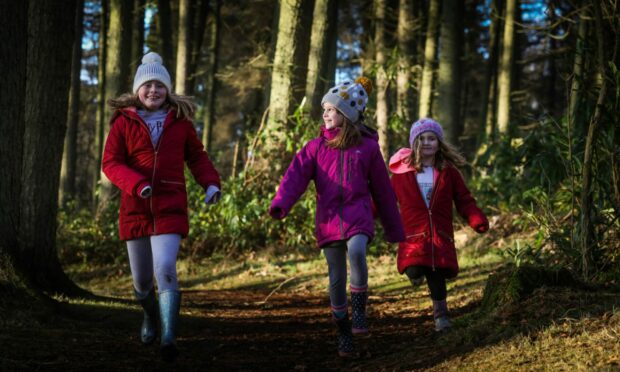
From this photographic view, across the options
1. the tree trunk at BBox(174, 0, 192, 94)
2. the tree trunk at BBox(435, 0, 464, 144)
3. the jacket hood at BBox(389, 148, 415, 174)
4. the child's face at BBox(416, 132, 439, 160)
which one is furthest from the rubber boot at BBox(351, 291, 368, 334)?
the tree trunk at BBox(174, 0, 192, 94)

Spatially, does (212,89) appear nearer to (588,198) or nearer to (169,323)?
(588,198)

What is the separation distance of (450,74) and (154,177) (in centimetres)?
1217

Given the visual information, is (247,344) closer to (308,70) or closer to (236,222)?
(236,222)

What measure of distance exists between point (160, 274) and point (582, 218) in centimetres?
333

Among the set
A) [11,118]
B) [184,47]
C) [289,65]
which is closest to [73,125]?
[184,47]

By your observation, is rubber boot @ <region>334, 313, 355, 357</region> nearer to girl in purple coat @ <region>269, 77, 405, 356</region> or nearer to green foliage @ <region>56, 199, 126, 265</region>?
girl in purple coat @ <region>269, 77, 405, 356</region>

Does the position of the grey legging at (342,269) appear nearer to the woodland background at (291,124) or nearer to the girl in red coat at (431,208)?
the girl in red coat at (431,208)

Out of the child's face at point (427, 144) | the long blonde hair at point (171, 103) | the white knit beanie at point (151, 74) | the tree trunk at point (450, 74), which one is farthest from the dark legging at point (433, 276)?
the tree trunk at point (450, 74)

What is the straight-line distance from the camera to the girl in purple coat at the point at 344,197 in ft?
17.0

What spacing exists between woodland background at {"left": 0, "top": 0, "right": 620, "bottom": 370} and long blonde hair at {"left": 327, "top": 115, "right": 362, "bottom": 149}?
70.5 inches

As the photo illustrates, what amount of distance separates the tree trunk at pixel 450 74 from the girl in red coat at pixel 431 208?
1009 centimetres

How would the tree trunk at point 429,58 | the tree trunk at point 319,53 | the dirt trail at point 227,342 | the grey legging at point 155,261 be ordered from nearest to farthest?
1. the dirt trail at point 227,342
2. the grey legging at point 155,261
3. the tree trunk at point 319,53
4. the tree trunk at point 429,58

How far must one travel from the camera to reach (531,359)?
4027 mm

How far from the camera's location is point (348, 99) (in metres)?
5.53
